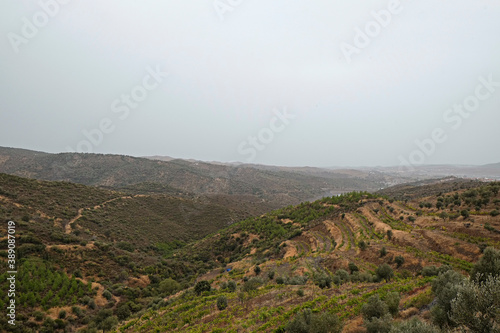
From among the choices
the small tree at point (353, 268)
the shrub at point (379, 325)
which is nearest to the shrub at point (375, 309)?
the shrub at point (379, 325)

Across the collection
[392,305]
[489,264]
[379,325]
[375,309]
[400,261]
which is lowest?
[400,261]

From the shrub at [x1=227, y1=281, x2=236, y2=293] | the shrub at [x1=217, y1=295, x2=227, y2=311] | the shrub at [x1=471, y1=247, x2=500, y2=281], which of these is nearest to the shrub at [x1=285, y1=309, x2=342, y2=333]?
the shrub at [x1=471, y1=247, x2=500, y2=281]

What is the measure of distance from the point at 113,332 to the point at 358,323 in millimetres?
20610

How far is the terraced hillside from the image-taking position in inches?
630

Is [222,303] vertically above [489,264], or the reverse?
[489,264]

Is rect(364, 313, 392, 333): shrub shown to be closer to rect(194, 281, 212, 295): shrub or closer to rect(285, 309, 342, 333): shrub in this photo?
rect(285, 309, 342, 333): shrub

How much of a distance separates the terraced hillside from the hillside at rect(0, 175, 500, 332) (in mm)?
120

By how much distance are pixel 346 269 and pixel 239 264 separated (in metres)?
18.1

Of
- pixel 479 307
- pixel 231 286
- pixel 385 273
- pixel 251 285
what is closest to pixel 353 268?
pixel 385 273

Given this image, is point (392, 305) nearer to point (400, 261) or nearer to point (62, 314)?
point (400, 261)

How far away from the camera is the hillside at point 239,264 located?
59.1ft

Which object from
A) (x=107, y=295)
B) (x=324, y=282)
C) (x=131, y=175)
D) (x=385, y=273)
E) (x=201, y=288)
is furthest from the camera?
(x=131, y=175)

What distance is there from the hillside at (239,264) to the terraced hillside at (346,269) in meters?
0.12

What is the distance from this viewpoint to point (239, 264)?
36219 millimetres
